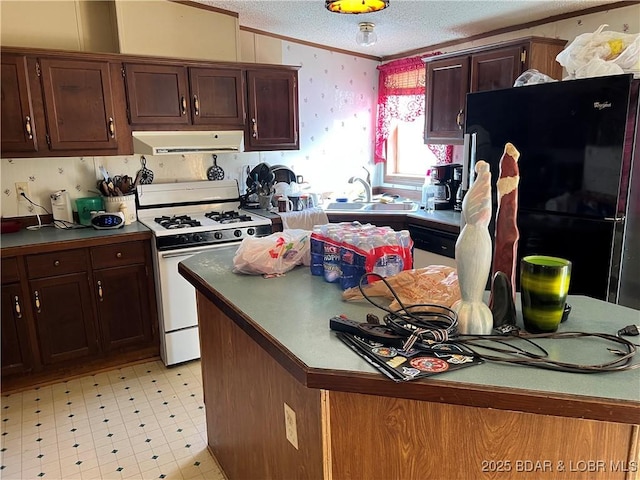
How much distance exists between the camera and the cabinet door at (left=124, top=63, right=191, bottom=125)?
3176 mm

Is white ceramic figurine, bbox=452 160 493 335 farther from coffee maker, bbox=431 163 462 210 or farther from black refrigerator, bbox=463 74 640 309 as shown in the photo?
coffee maker, bbox=431 163 462 210

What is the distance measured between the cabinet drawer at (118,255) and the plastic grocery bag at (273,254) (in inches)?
58.7

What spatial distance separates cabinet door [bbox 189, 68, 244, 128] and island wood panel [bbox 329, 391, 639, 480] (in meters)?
2.75

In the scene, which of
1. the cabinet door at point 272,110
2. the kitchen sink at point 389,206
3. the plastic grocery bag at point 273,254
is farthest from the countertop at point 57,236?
Result: the kitchen sink at point 389,206

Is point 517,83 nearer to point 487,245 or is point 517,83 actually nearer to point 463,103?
point 463,103

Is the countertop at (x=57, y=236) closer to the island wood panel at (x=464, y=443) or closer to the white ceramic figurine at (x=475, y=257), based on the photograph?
the island wood panel at (x=464, y=443)

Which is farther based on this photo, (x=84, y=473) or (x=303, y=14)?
(x=303, y=14)

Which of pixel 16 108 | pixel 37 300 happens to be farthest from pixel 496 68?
pixel 37 300

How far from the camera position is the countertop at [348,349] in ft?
3.20

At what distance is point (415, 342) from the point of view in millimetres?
1179

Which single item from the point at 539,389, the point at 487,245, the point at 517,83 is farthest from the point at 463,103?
the point at 539,389

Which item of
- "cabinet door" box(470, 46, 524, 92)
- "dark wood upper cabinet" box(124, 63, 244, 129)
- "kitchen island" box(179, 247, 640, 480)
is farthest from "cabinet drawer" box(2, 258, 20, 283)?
"cabinet door" box(470, 46, 524, 92)

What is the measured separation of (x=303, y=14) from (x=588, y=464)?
10.7 ft

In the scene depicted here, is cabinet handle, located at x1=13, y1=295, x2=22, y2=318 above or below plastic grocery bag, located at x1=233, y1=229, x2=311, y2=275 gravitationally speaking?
below
